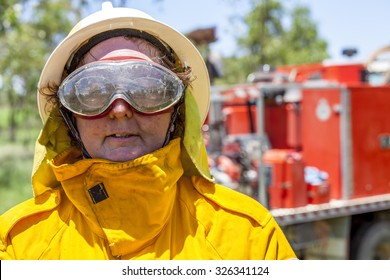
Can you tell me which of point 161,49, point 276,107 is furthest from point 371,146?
point 161,49

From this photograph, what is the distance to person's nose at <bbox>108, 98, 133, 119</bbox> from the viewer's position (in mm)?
1769

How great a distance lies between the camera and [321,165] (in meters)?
6.57

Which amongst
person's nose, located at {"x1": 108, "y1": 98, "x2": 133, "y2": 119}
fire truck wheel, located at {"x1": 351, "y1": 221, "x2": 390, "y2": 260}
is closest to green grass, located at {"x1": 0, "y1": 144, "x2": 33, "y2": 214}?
fire truck wheel, located at {"x1": 351, "y1": 221, "x2": 390, "y2": 260}

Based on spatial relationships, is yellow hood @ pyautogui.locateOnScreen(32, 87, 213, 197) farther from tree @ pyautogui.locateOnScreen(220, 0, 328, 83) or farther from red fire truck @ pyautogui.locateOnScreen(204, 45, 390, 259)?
tree @ pyautogui.locateOnScreen(220, 0, 328, 83)

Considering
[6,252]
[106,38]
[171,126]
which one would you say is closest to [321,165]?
[171,126]

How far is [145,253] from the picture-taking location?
1.78m

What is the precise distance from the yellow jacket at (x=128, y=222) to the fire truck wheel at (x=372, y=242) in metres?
5.28

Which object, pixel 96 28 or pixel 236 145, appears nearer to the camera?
pixel 96 28

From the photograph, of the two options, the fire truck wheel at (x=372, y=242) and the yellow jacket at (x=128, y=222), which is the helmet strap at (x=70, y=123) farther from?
the fire truck wheel at (x=372, y=242)

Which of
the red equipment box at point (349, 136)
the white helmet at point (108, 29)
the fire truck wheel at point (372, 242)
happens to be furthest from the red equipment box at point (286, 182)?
the white helmet at point (108, 29)

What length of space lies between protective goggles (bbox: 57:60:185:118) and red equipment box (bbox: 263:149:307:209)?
4250 mm

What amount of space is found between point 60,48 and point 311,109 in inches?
196

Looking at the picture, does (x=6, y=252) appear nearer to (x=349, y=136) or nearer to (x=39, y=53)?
(x=349, y=136)
